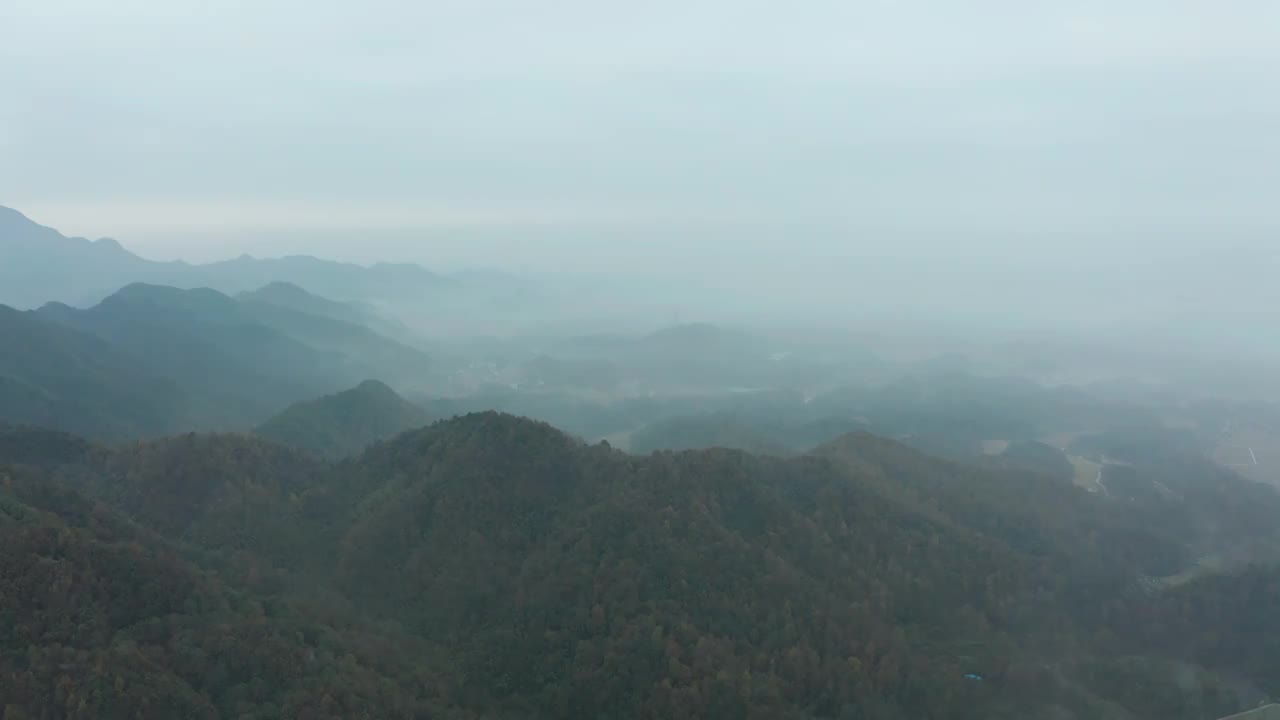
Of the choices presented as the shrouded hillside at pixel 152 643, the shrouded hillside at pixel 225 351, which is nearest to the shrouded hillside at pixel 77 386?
the shrouded hillside at pixel 225 351

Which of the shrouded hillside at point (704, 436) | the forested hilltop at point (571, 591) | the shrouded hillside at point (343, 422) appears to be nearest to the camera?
the forested hilltop at point (571, 591)

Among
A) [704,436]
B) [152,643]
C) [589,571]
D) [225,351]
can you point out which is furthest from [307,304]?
[152,643]

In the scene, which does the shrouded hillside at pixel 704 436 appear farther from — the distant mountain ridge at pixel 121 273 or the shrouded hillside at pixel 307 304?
the distant mountain ridge at pixel 121 273

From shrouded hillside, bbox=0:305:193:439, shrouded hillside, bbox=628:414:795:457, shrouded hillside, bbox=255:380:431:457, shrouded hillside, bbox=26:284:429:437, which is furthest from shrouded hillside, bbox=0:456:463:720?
shrouded hillside, bbox=26:284:429:437

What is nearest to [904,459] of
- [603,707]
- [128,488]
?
[603,707]

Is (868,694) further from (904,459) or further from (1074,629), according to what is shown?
(904,459)

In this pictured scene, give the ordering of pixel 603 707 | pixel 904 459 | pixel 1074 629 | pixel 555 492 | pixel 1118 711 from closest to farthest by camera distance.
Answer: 1. pixel 603 707
2. pixel 1118 711
3. pixel 1074 629
4. pixel 555 492
5. pixel 904 459

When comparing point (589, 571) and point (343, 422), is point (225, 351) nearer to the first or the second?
point (343, 422)

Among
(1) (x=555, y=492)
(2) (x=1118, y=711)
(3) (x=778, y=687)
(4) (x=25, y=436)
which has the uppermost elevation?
(4) (x=25, y=436)
